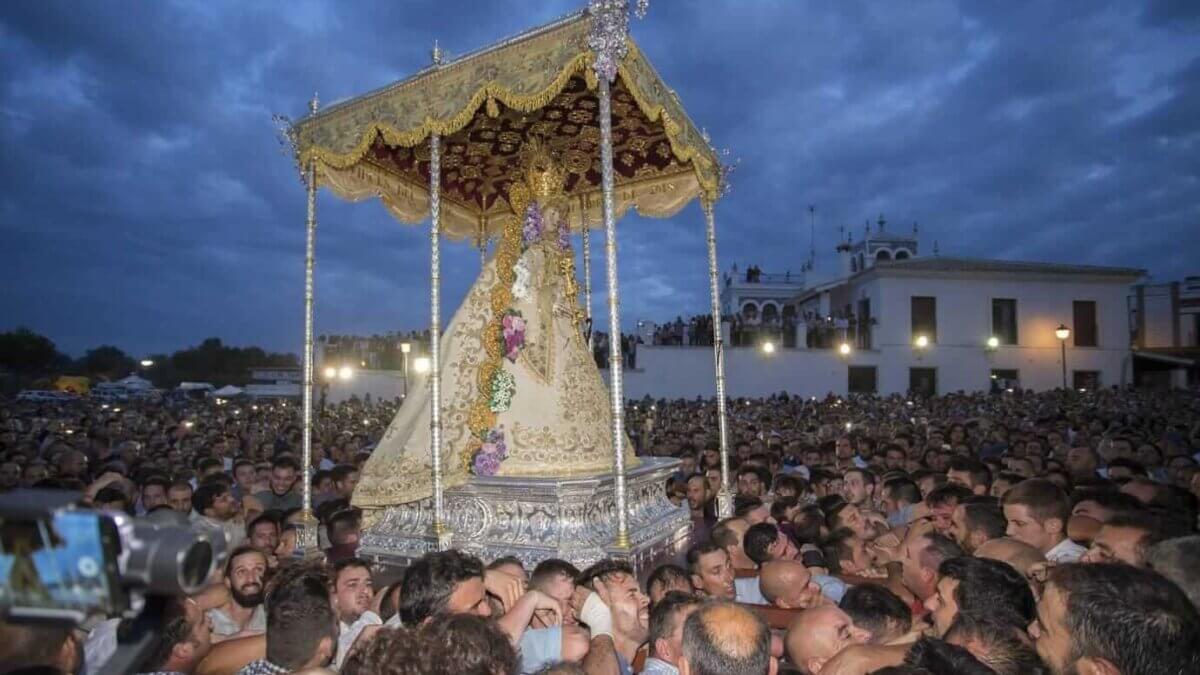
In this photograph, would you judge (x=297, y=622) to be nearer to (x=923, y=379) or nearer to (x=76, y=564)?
(x=76, y=564)

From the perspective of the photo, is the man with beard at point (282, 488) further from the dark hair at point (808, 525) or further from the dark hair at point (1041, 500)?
the dark hair at point (1041, 500)

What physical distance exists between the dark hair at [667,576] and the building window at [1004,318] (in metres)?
31.3

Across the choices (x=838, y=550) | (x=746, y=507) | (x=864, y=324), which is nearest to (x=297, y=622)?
(x=838, y=550)

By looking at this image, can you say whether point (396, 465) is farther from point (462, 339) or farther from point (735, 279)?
point (735, 279)

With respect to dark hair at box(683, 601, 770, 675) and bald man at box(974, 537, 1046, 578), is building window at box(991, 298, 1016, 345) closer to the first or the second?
bald man at box(974, 537, 1046, 578)

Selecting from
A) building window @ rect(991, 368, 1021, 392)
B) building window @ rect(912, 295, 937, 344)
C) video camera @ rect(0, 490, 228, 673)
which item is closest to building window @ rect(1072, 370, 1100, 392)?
building window @ rect(991, 368, 1021, 392)

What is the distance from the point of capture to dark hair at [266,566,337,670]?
261cm

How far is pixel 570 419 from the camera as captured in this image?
7996 mm

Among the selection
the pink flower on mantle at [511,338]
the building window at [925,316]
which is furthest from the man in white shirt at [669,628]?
the building window at [925,316]

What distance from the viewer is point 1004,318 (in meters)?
30.2

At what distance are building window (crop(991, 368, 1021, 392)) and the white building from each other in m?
0.05

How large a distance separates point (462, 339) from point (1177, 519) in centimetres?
691

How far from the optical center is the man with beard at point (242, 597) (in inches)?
161

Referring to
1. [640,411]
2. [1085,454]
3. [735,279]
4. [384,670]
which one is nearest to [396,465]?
[384,670]
